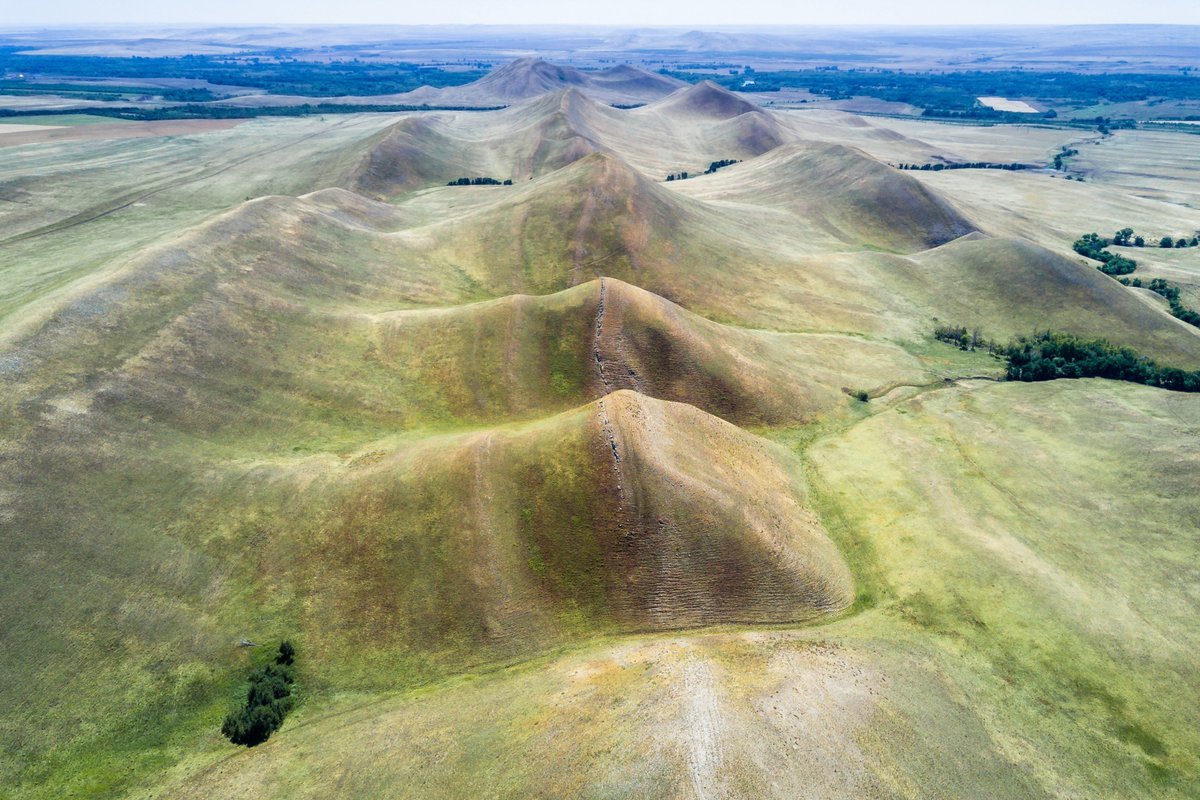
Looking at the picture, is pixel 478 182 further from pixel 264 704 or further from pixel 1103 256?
pixel 264 704

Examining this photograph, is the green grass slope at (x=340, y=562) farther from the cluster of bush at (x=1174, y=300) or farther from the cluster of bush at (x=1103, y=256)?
the cluster of bush at (x=1103, y=256)

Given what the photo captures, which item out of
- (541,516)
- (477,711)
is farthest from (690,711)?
(541,516)

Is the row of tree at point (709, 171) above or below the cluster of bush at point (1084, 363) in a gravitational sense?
above

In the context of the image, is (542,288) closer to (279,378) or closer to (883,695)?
(279,378)

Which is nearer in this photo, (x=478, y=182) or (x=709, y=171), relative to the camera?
(x=478, y=182)

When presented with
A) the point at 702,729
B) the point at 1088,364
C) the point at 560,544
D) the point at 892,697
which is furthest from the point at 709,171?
the point at 702,729

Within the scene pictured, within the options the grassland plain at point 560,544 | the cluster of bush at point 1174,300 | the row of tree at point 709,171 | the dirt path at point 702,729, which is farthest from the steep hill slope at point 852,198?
the dirt path at point 702,729
